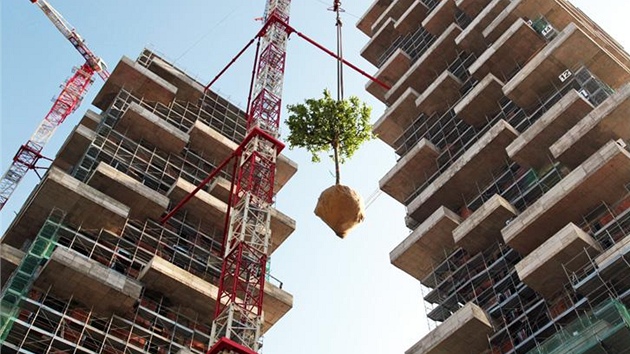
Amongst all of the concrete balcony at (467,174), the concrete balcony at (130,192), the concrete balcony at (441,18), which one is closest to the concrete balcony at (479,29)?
the concrete balcony at (441,18)

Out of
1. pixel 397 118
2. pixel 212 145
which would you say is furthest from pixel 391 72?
pixel 212 145

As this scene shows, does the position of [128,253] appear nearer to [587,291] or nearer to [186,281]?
[186,281]

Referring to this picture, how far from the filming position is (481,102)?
133ft

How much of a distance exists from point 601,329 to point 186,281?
20.4m

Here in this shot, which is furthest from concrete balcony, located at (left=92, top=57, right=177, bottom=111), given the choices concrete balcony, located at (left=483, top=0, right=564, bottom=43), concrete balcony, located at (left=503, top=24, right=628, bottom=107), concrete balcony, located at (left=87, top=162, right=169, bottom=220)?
concrete balcony, located at (left=503, top=24, right=628, bottom=107)

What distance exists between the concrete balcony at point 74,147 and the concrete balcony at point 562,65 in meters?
24.5

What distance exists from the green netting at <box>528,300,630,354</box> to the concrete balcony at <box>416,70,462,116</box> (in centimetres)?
2126

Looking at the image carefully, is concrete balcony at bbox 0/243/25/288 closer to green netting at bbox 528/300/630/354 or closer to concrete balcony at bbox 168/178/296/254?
concrete balcony at bbox 168/178/296/254

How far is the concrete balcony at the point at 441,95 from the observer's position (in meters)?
44.0

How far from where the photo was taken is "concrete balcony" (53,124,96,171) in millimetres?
41469

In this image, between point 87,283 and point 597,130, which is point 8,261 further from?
point 597,130

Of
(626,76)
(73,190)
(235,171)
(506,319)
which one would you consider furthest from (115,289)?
(626,76)

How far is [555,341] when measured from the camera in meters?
25.8

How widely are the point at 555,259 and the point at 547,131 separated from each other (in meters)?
7.65
